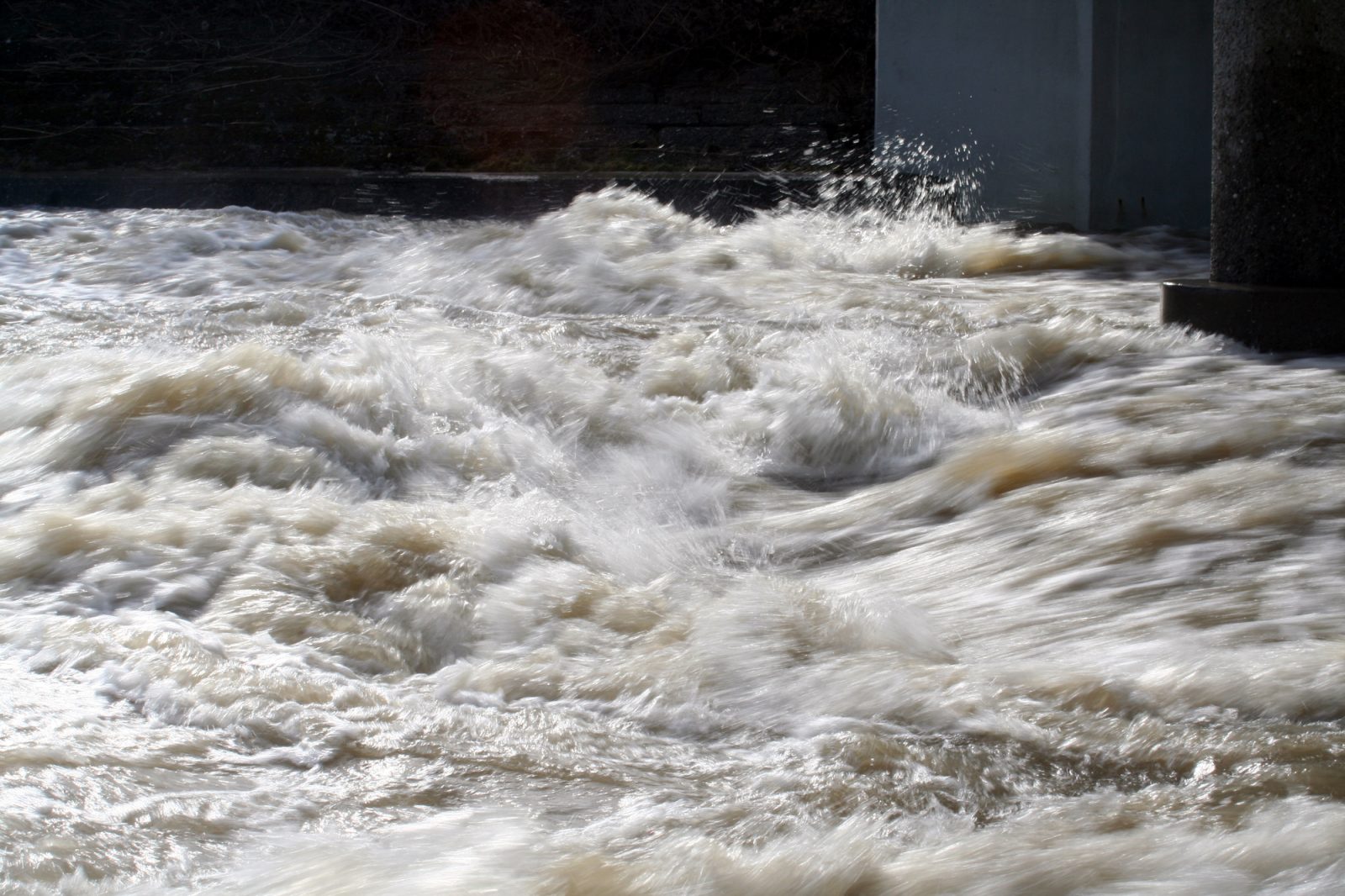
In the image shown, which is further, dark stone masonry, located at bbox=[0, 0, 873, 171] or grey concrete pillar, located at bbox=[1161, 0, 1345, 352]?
dark stone masonry, located at bbox=[0, 0, 873, 171]

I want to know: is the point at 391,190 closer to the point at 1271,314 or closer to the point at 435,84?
the point at 435,84

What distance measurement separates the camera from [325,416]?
143 inches

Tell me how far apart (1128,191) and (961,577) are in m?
4.69

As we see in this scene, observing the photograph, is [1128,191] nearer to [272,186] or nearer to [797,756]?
[272,186]

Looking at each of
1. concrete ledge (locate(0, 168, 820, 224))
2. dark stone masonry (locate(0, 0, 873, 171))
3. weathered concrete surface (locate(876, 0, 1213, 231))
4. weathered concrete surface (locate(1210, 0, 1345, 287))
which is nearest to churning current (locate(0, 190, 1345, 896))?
weathered concrete surface (locate(1210, 0, 1345, 287))

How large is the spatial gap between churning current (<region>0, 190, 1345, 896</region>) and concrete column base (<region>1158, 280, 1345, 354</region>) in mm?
111

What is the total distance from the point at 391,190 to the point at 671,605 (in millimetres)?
5413

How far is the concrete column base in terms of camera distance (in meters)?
4.03

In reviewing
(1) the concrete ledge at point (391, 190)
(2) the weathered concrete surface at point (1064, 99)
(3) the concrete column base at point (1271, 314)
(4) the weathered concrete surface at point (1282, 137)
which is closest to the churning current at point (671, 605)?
(3) the concrete column base at point (1271, 314)

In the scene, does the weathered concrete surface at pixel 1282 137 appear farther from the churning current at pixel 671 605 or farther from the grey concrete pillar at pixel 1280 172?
the churning current at pixel 671 605

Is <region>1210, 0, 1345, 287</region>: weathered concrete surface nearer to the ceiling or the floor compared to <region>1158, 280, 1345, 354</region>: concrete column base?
nearer to the ceiling

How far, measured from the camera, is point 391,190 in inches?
293

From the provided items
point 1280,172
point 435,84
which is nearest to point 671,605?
point 1280,172

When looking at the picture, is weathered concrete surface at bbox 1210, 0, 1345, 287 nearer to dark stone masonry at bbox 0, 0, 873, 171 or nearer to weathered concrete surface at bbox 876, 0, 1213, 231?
weathered concrete surface at bbox 876, 0, 1213, 231
